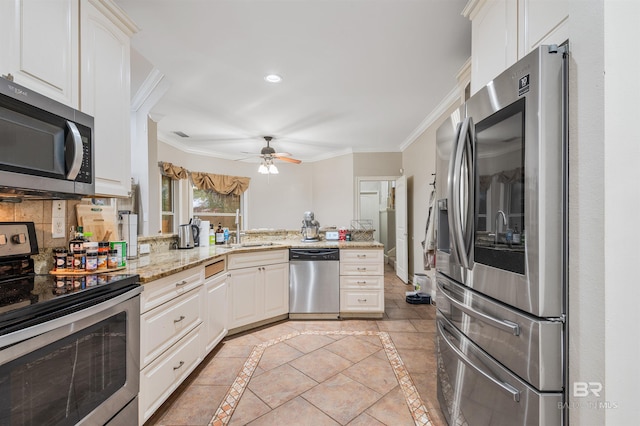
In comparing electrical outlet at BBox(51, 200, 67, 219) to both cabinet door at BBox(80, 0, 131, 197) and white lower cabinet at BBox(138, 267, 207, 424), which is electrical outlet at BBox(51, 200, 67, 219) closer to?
cabinet door at BBox(80, 0, 131, 197)

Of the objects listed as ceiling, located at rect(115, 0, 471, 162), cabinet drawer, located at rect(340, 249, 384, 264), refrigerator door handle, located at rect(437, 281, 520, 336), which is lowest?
cabinet drawer, located at rect(340, 249, 384, 264)

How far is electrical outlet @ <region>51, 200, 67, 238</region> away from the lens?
5.48ft

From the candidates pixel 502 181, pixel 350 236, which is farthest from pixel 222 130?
pixel 502 181

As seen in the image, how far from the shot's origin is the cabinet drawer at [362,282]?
10.8ft

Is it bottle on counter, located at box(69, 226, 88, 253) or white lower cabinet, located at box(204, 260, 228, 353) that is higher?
bottle on counter, located at box(69, 226, 88, 253)

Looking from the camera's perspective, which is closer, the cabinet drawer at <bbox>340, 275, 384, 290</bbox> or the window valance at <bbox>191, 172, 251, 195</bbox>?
the cabinet drawer at <bbox>340, 275, 384, 290</bbox>

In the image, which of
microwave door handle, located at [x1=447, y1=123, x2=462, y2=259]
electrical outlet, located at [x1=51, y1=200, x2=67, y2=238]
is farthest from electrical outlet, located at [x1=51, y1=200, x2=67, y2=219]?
microwave door handle, located at [x1=447, y1=123, x2=462, y2=259]

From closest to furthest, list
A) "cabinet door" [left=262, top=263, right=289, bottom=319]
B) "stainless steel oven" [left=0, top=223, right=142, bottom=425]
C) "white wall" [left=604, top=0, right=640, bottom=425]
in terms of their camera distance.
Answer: "white wall" [left=604, top=0, right=640, bottom=425]
"stainless steel oven" [left=0, top=223, right=142, bottom=425]
"cabinet door" [left=262, top=263, right=289, bottom=319]

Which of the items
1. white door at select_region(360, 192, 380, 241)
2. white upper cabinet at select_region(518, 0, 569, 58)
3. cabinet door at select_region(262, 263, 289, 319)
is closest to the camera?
white upper cabinet at select_region(518, 0, 569, 58)

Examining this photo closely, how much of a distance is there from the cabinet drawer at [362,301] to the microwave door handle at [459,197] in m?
Answer: 2.12

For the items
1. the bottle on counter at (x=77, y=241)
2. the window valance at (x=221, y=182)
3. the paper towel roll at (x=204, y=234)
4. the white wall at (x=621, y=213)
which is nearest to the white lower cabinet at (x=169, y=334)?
the bottle on counter at (x=77, y=241)

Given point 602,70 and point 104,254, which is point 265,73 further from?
point 602,70

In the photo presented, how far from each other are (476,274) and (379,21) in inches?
73.9

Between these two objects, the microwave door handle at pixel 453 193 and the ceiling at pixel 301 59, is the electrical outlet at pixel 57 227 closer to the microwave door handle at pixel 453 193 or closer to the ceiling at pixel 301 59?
the ceiling at pixel 301 59
